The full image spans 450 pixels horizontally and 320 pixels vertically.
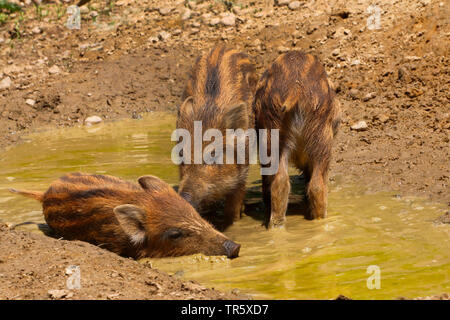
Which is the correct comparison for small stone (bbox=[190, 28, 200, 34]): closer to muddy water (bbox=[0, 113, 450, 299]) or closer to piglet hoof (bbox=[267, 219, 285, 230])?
muddy water (bbox=[0, 113, 450, 299])

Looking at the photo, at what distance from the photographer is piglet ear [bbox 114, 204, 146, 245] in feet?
17.4

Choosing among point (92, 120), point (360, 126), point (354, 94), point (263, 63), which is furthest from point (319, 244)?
point (92, 120)

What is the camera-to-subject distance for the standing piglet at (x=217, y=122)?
5910 millimetres

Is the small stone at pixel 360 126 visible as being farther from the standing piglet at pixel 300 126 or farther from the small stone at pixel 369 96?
the standing piglet at pixel 300 126

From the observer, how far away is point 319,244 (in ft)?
17.6

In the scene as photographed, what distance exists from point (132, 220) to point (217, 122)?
4.24 feet

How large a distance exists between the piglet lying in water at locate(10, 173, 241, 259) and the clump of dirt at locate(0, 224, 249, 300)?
0.44 m

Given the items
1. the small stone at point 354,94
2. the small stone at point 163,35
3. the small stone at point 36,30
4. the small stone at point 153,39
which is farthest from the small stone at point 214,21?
the small stone at point 354,94

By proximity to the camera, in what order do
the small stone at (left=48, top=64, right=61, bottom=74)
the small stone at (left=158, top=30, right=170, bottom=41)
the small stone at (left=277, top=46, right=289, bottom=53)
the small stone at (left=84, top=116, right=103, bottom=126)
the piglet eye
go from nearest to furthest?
the piglet eye → the small stone at (left=84, top=116, right=103, bottom=126) → the small stone at (left=277, top=46, right=289, bottom=53) → the small stone at (left=48, top=64, right=61, bottom=74) → the small stone at (left=158, top=30, right=170, bottom=41)

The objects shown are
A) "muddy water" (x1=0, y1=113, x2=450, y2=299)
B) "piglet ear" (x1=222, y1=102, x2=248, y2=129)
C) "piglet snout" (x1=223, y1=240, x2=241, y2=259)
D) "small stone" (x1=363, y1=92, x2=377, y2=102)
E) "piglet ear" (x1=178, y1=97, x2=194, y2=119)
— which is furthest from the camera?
"small stone" (x1=363, y1=92, x2=377, y2=102)

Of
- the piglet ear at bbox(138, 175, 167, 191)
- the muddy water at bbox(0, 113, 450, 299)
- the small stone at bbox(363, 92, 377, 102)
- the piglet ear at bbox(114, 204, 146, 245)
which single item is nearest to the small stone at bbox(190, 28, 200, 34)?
the small stone at bbox(363, 92, 377, 102)

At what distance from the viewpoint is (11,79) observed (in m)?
11.9
